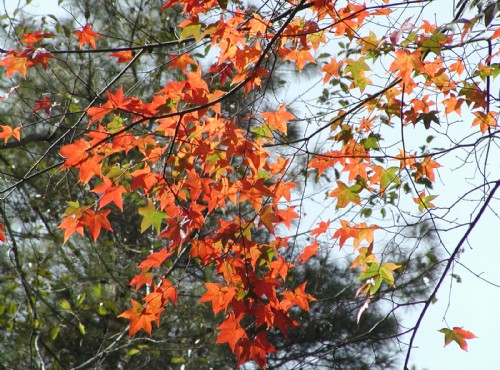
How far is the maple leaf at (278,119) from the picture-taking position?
2416 mm

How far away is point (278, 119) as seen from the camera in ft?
8.03

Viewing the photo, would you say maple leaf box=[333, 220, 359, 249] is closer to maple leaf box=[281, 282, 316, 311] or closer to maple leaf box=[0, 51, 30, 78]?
maple leaf box=[281, 282, 316, 311]

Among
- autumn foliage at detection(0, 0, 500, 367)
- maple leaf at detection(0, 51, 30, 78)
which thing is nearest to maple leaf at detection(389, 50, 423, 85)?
autumn foliage at detection(0, 0, 500, 367)

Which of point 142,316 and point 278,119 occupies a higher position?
point 278,119

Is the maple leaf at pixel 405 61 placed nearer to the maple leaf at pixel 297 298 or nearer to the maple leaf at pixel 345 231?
the maple leaf at pixel 345 231

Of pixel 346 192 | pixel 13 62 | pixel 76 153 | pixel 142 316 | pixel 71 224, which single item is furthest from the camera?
pixel 13 62

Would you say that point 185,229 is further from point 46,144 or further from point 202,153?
point 46,144

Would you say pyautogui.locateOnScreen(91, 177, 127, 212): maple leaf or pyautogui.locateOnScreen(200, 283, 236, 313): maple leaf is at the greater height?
pyautogui.locateOnScreen(91, 177, 127, 212): maple leaf

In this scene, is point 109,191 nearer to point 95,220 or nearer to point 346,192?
point 95,220


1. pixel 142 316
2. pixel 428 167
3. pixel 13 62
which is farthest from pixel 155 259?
pixel 428 167

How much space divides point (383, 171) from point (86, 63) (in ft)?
9.90

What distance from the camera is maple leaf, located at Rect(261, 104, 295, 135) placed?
2.42 meters

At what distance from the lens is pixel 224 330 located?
6.63 feet

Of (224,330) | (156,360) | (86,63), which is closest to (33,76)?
(86,63)
